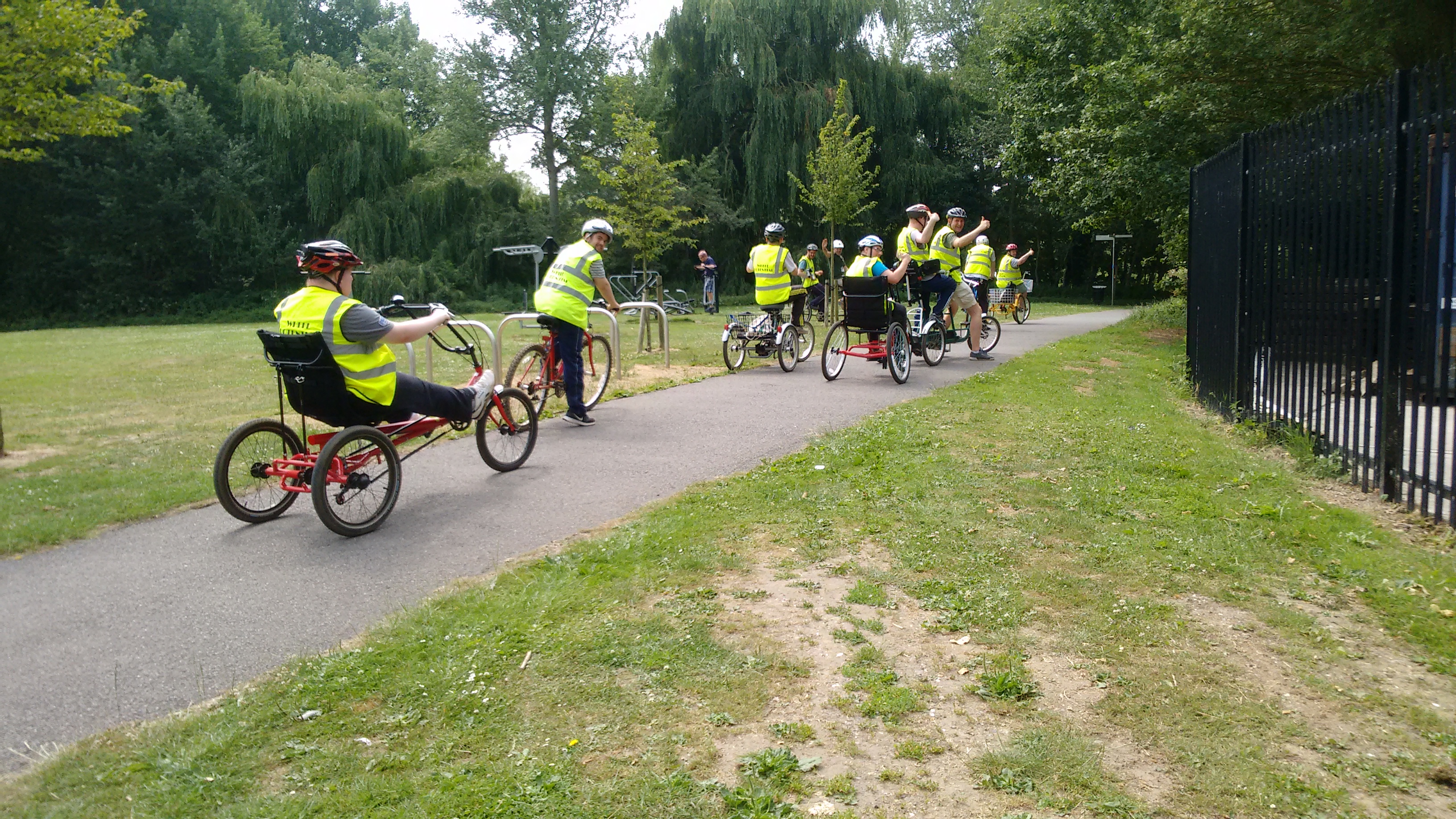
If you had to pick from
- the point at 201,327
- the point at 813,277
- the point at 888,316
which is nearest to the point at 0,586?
the point at 888,316

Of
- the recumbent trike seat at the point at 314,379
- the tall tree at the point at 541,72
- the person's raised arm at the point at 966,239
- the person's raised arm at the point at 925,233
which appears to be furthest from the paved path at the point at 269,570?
the tall tree at the point at 541,72

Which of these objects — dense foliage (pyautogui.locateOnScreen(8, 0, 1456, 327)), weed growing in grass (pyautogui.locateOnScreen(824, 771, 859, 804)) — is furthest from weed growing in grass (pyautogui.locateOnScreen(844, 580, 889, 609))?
dense foliage (pyautogui.locateOnScreen(8, 0, 1456, 327))

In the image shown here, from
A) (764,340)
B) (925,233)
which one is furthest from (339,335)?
(925,233)

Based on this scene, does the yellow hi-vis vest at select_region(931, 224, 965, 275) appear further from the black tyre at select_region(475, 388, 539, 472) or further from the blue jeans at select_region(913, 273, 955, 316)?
the black tyre at select_region(475, 388, 539, 472)

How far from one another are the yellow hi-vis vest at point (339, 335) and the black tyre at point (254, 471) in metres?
0.54

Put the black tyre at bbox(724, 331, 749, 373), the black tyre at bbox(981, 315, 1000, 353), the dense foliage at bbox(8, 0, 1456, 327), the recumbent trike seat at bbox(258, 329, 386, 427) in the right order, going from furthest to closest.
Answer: the dense foliage at bbox(8, 0, 1456, 327), the black tyre at bbox(981, 315, 1000, 353), the black tyre at bbox(724, 331, 749, 373), the recumbent trike seat at bbox(258, 329, 386, 427)

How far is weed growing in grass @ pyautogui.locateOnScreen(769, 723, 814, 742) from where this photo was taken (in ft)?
10.8

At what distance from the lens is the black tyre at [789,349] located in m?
13.7

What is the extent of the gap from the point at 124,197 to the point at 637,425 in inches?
1421

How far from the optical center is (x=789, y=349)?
13.9 meters

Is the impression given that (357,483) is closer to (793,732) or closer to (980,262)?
(793,732)

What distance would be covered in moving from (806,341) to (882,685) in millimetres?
11369

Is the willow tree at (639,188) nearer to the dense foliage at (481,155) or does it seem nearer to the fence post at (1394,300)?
the dense foliage at (481,155)

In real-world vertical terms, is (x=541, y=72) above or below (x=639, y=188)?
above
